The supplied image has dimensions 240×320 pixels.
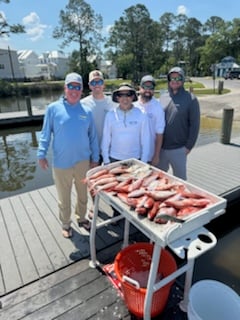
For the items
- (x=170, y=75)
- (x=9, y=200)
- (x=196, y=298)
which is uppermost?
(x=170, y=75)

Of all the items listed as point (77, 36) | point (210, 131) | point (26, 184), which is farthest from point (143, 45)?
point (26, 184)

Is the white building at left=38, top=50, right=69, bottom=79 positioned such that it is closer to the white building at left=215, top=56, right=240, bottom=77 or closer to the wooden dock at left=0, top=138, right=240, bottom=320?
the white building at left=215, top=56, right=240, bottom=77

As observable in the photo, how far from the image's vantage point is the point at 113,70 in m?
44.4

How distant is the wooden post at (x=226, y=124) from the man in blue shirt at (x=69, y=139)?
4.46m

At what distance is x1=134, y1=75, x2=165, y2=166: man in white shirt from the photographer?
97.0 inches

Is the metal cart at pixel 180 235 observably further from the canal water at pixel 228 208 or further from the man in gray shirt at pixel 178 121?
the canal water at pixel 228 208

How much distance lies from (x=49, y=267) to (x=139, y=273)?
0.84m

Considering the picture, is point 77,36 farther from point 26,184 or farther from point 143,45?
point 26,184

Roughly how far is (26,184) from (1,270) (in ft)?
11.8

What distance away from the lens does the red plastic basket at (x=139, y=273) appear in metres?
1.61

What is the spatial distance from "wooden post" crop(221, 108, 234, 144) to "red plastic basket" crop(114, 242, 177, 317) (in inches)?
187

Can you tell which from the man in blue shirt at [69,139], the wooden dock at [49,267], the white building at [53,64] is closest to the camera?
the wooden dock at [49,267]

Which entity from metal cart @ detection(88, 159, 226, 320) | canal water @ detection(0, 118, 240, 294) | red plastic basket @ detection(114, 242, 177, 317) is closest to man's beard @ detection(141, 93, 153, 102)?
metal cart @ detection(88, 159, 226, 320)

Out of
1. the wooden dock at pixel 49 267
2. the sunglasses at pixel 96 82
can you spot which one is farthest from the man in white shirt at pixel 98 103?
the wooden dock at pixel 49 267
